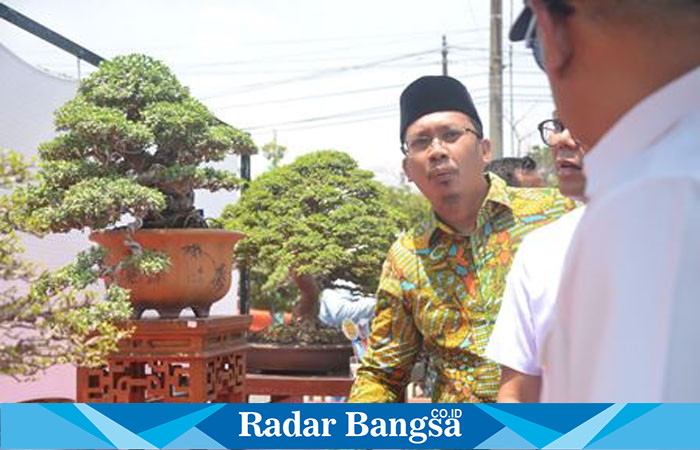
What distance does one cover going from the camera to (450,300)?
68.7 inches

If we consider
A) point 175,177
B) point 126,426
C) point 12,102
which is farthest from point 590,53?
point 12,102

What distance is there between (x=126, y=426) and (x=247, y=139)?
1429 millimetres

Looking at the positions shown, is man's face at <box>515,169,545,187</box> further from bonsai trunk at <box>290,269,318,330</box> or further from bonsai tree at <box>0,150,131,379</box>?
bonsai tree at <box>0,150,131,379</box>

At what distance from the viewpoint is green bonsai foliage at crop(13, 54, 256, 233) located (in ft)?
7.19

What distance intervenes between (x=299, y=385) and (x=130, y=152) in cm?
118

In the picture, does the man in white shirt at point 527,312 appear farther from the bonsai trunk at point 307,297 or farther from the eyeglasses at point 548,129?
the bonsai trunk at point 307,297

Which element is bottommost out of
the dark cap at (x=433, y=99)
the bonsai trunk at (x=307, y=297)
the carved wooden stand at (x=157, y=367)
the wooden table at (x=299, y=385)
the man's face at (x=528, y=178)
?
the wooden table at (x=299, y=385)

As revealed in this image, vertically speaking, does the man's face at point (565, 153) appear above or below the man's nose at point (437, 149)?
below

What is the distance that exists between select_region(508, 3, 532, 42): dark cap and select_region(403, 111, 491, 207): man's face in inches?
42.1

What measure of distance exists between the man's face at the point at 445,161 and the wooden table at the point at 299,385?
135cm

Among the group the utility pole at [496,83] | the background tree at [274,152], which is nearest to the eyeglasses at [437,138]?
the utility pole at [496,83]

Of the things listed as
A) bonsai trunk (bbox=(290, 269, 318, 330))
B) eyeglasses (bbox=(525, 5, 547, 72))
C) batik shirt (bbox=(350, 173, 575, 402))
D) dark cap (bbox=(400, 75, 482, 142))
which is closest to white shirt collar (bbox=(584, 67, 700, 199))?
eyeglasses (bbox=(525, 5, 547, 72))

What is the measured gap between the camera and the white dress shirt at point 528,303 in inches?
39.0

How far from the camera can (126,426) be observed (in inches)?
47.1
